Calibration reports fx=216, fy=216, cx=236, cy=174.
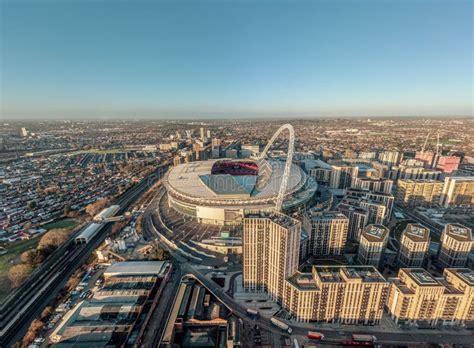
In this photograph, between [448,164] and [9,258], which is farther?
[448,164]

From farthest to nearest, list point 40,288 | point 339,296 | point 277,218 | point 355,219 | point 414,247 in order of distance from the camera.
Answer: point 355,219, point 414,247, point 40,288, point 277,218, point 339,296

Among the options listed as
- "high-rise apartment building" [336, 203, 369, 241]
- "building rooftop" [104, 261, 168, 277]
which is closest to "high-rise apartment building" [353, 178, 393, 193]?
"high-rise apartment building" [336, 203, 369, 241]

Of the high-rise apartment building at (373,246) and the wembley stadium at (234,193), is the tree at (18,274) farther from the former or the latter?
the high-rise apartment building at (373,246)

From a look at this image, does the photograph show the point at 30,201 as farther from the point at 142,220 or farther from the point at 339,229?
the point at 339,229

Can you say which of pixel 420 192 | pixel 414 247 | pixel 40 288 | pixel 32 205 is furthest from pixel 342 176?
pixel 32 205

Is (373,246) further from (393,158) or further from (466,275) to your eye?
(393,158)

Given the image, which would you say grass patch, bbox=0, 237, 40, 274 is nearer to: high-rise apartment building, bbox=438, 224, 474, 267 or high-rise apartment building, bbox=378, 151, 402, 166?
high-rise apartment building, bbox=438, 224, 474, 267

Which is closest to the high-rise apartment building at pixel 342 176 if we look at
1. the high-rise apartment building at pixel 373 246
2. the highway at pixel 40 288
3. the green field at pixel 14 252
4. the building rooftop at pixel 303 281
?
the high-rise apartment building at pixel 373 246

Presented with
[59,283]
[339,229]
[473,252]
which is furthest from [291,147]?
[59,283]
